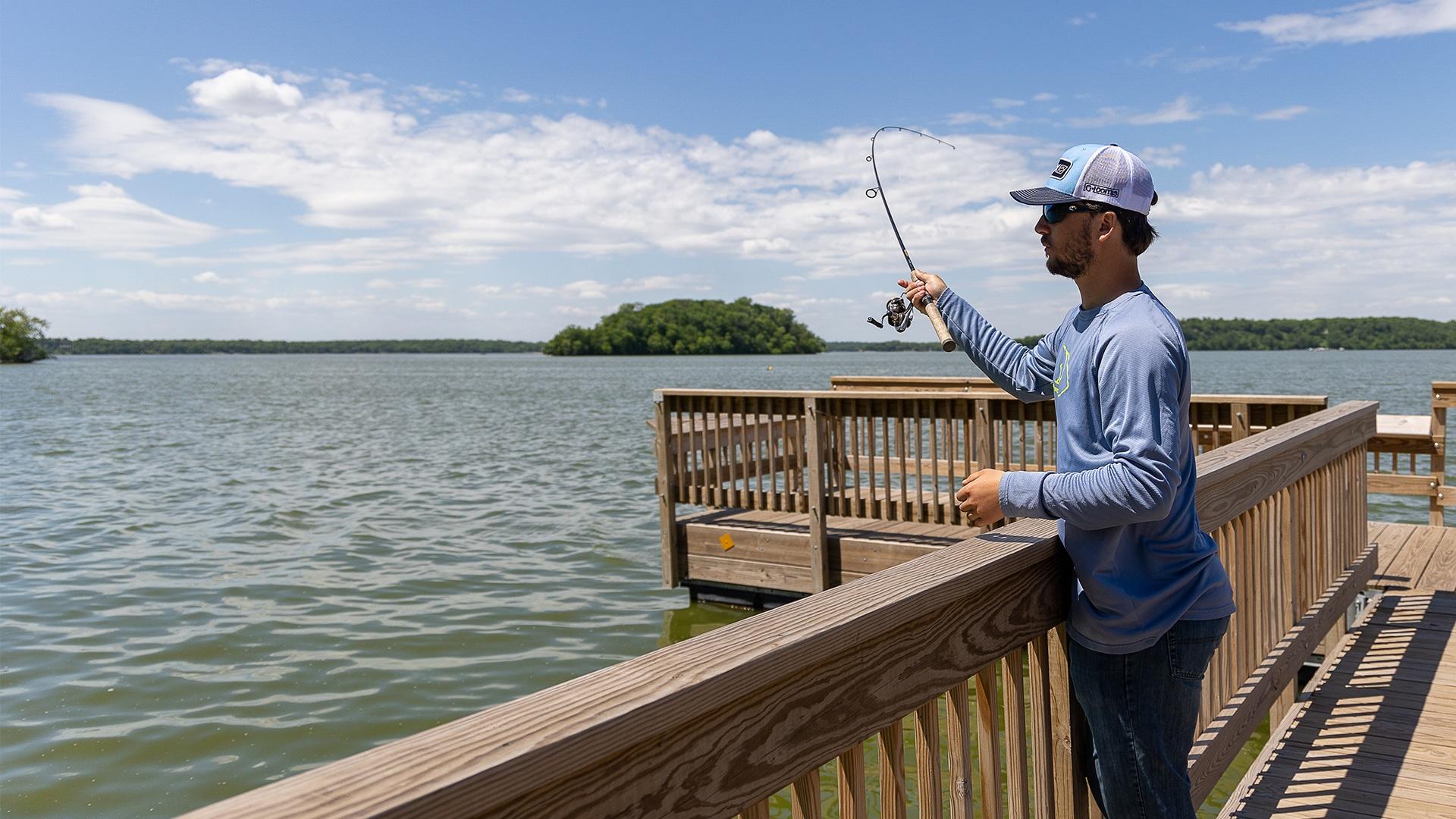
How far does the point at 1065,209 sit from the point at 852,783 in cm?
131

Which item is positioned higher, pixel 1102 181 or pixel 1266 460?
pixel 1102 181

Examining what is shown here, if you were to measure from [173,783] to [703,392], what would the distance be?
17.5 ft

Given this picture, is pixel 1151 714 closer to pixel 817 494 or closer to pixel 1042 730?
pixel 1042 730

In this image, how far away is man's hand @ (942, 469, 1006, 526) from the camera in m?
2.25

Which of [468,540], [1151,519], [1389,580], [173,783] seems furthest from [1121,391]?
[468,540]

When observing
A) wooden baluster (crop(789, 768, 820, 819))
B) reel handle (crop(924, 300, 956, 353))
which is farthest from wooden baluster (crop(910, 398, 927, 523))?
wooden baluster (crop(789, 768, 820, 819))

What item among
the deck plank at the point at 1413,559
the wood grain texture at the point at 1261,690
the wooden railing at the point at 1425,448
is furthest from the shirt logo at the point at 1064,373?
the wooden railing at the point at 1425,448

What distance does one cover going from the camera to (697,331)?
17525cm

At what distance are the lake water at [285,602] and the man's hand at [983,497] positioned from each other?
6621 mm

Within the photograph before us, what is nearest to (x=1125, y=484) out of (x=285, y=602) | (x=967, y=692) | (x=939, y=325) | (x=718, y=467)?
(x=967, y=692)

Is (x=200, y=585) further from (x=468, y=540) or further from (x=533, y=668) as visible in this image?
(x=533, y=668)

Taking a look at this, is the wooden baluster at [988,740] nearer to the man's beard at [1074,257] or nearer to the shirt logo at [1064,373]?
the shirt logo at [1064,373]

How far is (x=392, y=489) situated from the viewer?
20.9 meters

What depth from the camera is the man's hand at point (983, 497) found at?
2254 mm
